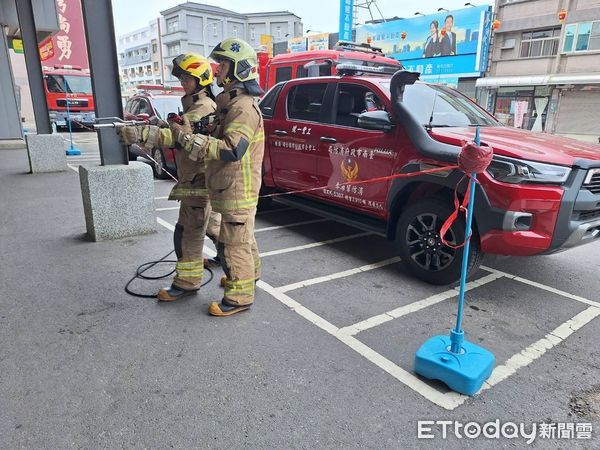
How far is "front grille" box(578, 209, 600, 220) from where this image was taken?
349cm

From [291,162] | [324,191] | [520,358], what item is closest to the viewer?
[520,358]

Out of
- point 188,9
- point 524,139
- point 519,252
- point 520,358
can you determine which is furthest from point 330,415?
point 188,9

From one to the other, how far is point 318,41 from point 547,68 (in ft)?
42.2

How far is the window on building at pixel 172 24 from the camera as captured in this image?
190 ft

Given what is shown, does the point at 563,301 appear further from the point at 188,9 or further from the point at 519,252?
the point at 188,9

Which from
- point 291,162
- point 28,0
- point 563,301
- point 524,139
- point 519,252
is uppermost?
point 28,0

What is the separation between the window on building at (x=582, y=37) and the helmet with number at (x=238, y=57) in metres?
22.0

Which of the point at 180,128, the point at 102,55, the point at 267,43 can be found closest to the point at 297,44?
the point at 267,43

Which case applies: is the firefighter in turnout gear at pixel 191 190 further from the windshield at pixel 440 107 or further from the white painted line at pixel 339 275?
the windshield at pixel 440 107

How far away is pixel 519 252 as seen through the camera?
3.49 m

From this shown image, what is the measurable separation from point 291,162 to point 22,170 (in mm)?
7707

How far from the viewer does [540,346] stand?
3143 mm

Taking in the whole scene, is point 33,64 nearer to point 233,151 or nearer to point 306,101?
point 306,101

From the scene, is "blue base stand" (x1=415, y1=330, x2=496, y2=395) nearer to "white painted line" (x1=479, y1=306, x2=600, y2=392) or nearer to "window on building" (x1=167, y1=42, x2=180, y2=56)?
"white painted line" (x1=479, y1=306, x2=600, y2=392)
